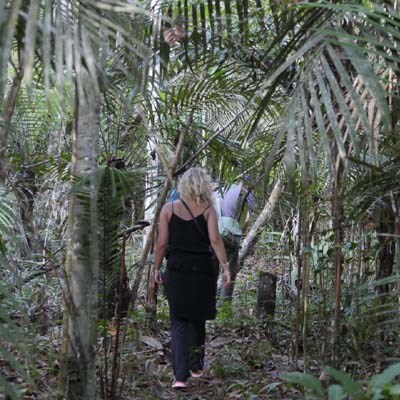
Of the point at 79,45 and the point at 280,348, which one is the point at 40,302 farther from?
the point at 79,45

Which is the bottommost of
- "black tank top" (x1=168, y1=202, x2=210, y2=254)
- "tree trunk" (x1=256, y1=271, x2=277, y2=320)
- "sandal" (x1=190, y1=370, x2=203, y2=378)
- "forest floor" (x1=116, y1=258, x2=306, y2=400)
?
"sandal" (x1=190, y1=370, x2=203, y2=378)

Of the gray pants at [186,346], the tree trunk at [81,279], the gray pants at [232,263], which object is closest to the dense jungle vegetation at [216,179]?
the tree trunk at [81,279]

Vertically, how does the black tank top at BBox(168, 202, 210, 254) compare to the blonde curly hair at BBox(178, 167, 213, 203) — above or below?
below

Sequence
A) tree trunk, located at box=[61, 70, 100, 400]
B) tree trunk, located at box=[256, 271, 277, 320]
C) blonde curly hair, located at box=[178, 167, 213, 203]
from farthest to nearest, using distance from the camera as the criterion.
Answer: tree trunk, located at box=[256, 271, 277, 320]
blonde curly hair, located at box=[178, 167, 213, 203]
tree trunk, located at box=[61, 70, 100, 400]

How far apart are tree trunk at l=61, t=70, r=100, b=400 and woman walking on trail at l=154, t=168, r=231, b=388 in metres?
1.36

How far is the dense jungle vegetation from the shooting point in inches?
92.2

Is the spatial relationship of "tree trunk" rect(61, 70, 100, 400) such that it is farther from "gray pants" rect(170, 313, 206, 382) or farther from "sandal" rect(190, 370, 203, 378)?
"sandal" rect(190, 370, 203, 378)

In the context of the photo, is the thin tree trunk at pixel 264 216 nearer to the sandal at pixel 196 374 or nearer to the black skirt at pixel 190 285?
the black skirt at pixel 190 285

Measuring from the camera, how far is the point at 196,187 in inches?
198

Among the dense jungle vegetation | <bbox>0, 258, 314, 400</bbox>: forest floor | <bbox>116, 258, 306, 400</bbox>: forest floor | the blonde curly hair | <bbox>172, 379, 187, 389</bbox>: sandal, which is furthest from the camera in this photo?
the blonde curly hair

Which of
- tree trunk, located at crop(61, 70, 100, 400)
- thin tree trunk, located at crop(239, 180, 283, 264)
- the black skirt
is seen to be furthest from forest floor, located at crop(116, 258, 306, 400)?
thin tree trunk, located at crop(239, 180, 283, 264)

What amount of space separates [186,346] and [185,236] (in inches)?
28.4

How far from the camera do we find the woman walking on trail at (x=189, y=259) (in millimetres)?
5035

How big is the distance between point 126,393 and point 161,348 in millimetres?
1358
